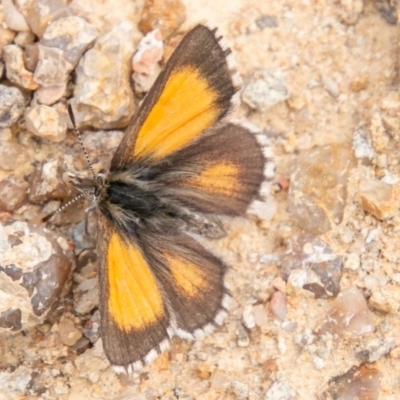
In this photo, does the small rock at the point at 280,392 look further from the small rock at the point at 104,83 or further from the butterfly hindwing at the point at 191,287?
the small rock at the point at 104,83

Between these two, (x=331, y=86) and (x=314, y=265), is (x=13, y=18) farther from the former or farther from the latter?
(x=314, y=265)

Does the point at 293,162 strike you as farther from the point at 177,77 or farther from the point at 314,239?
the point at 177,77

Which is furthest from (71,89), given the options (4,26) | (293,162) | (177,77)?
(293,162)

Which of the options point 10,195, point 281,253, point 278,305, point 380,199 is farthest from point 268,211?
point 10,195

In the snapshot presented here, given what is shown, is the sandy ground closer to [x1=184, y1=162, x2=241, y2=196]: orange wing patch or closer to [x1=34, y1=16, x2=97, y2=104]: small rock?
[x1=184, y1=162, x2=241, y2=196]: orange wing patch

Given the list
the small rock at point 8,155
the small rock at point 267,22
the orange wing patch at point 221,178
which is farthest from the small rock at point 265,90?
the small rock at point 8,155
